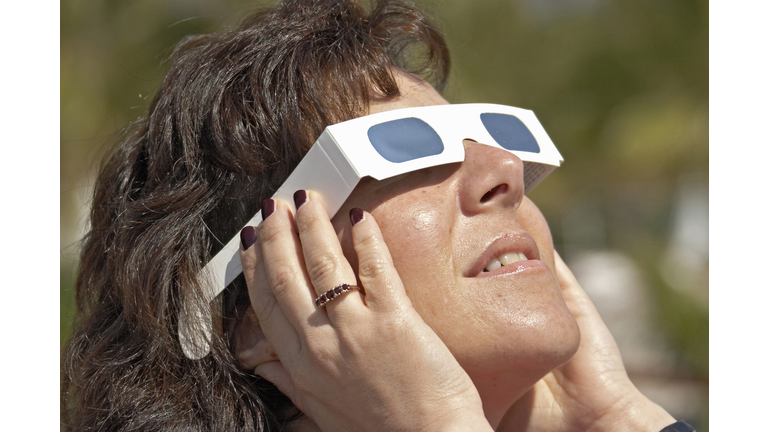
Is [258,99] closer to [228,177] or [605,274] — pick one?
[228,177]

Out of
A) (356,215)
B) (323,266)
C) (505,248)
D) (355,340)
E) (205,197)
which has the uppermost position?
(205,197)

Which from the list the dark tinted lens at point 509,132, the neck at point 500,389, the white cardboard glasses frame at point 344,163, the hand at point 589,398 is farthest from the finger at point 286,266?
the hand at point 589,398

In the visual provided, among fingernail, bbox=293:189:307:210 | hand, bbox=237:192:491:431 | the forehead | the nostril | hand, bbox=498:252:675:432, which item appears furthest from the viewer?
hand, bbox=498:252:675:432

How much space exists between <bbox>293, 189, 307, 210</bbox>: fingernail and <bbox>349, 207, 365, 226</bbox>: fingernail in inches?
7.1

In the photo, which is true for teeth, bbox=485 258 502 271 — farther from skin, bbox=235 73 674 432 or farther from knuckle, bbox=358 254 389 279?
knuckle, bbox=358 254 389 279

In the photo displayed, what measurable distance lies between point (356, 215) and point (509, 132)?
880 millimetres

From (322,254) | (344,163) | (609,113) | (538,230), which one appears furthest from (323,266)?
(609,113)

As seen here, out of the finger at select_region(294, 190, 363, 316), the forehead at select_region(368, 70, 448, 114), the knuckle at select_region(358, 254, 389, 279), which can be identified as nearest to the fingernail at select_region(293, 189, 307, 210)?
the finger at select_region(294, 190, 363, 316)

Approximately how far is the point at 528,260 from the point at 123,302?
1613 millimetres

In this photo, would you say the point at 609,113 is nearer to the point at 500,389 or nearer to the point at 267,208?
the point at 500,389

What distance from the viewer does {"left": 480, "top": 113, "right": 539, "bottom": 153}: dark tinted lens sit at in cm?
246

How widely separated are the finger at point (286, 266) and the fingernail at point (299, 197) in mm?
56

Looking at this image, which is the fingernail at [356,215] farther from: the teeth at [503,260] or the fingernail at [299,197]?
the teeth at [503,260]

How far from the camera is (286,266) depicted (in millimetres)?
2033
